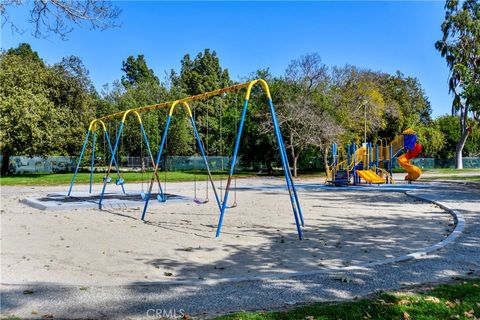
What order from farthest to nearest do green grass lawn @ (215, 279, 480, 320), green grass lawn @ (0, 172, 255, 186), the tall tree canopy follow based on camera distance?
the tall tree canopy < green grass lawn @ (0, 172, 255, 186) < green grass lawn @ (215, 279, 480, 320)

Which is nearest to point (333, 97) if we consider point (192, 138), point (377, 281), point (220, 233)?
point (192, 138)

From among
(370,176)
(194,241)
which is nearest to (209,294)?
(194,241)

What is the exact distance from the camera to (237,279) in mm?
5316

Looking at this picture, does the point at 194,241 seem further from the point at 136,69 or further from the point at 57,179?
the point at 136,69

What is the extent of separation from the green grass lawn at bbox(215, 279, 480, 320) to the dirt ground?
1586mm

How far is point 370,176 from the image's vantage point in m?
24.5

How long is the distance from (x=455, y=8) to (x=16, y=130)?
44859 mm

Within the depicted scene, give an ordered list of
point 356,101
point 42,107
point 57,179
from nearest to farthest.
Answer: point 57,179 → point 42,107 → point 356,101

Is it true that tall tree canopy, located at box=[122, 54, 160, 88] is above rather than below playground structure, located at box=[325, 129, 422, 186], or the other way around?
above

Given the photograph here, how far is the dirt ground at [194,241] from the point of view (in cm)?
591

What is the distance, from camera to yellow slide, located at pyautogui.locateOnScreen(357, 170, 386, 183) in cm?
2397

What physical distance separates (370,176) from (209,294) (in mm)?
21233

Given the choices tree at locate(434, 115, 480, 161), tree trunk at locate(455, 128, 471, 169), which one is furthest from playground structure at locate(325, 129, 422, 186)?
tree at locate(434, 115, 480, 161)

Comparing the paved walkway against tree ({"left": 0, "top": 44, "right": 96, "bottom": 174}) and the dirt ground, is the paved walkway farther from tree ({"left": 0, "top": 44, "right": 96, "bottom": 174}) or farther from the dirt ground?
tree ({"left": 0, "top": 44, "right": 96, "bottom": 174})
